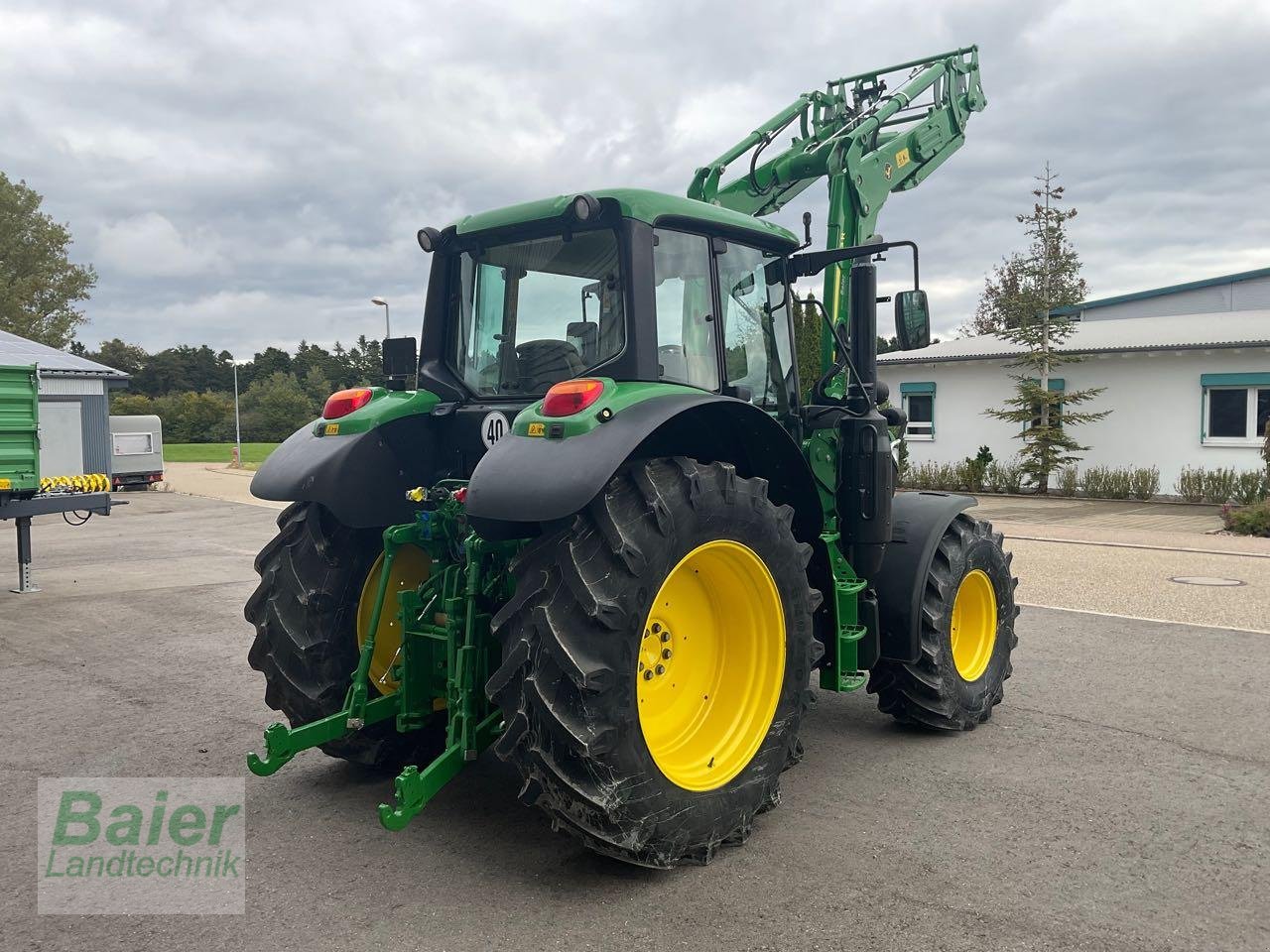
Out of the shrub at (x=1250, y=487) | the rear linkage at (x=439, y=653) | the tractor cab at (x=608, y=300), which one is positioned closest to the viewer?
the rear linkage at (x=439, y=653)

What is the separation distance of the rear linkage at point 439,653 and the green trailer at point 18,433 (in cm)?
678

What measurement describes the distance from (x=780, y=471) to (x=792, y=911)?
1.87 metres

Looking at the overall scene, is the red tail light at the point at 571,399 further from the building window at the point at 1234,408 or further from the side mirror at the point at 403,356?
the building window at the point at 1234,408

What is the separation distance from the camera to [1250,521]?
1449 centimetres

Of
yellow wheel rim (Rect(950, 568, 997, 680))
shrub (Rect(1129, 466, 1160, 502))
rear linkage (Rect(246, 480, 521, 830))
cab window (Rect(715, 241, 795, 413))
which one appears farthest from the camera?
shrub (Rect(1129, 466, 1160, 502))

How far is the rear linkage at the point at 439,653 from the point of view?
12.1 feet

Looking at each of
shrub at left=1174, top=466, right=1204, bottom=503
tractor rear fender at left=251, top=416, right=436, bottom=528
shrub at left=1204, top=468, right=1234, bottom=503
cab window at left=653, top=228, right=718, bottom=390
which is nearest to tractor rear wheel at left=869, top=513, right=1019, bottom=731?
cab window at left=653, top=228, right=718, bottom=390

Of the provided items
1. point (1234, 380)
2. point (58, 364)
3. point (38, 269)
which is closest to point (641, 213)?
point (1234, 380)

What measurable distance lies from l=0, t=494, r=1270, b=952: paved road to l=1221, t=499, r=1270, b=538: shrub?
29.5 ft

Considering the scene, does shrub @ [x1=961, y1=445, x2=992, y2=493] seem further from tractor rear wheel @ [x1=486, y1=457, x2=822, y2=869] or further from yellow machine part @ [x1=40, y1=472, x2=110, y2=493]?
tractor rear wheel @ [x1=486, y1=457, x2=822, y2=869]

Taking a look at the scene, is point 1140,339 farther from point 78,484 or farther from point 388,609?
point 388,609

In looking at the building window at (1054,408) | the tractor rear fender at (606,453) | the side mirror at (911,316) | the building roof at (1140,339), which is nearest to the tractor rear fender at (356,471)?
the tractor rear fender at (606,453)

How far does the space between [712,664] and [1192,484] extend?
1820cm

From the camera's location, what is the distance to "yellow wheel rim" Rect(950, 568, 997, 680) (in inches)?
220
